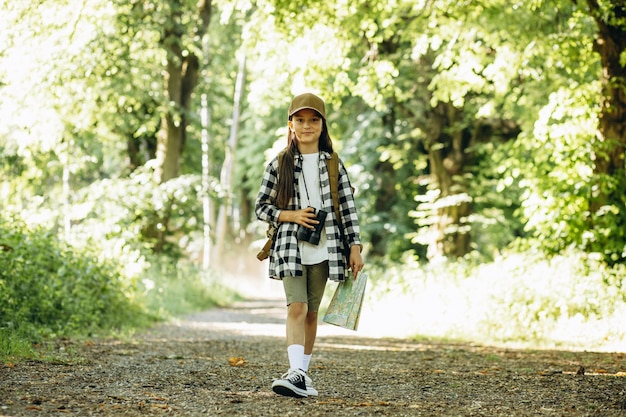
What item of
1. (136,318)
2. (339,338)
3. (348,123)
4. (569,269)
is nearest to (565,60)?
(569,269)

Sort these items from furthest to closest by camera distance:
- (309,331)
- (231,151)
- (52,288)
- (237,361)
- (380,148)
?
(231,151) → (380,148) → (52,288) → (237,361) → (309,331)

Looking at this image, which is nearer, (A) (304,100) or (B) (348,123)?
(A) (304,100)

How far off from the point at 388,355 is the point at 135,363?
9.56 feet

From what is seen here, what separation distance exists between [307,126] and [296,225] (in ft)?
2.26

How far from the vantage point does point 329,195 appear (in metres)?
5.69

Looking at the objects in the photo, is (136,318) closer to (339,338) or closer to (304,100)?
(339,338)

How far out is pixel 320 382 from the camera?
6.32m

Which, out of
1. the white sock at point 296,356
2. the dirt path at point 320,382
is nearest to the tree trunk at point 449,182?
the dirt path at point 320,382

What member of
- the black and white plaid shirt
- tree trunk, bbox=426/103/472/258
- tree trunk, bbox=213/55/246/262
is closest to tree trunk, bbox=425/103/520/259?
tree trunk, bbox=426/103/472/258

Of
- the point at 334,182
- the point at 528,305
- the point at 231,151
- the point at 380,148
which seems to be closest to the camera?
the point at 334,182

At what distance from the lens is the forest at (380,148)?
35.9 ft

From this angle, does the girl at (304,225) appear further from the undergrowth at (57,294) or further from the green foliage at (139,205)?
the green foliage at (139,205)

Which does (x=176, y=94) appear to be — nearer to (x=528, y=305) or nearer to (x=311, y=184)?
(x=528, y=305)

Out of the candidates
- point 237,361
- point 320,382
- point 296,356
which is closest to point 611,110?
point 237,361
